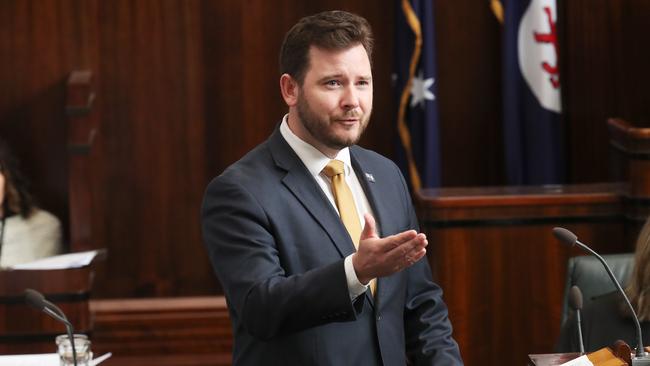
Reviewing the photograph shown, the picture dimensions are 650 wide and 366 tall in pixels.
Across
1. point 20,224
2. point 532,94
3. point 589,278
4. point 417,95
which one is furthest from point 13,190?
point 589,278

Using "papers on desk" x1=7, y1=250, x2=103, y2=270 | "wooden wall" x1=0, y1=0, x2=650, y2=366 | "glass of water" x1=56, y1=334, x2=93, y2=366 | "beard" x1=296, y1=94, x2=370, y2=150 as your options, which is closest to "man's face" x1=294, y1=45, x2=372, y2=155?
"beard" x1=296, y1=94, x2=370, y2=150

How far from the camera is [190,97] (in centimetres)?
560

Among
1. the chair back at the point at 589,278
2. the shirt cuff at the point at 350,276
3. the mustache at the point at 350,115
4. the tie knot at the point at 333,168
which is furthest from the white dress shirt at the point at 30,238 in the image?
the shirt cuff at the point at 350,276

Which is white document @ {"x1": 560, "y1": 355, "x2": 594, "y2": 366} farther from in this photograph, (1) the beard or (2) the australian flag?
(2) the australian flag

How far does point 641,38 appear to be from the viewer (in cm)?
538

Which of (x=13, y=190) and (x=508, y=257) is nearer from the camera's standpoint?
(x=508, y=257)

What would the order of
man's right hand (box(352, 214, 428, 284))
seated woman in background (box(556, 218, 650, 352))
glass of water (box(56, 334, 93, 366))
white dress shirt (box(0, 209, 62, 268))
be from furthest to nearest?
white dress shirt (box(0, 209, 62, 268)) → seated woman in background (box(556, 218, 650, 352)) → glass of water (box(56, 334, 93, 366)) → man's right hand (box(352, 214, 428, 284))

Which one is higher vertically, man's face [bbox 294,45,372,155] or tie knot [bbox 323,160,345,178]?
man's face [bbox 294,45,372,155]

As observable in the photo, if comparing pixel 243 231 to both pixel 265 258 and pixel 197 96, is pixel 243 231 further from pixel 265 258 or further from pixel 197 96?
pixel 197 96

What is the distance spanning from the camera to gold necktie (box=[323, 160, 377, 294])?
2.68 meters

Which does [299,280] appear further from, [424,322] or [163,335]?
[163,335]

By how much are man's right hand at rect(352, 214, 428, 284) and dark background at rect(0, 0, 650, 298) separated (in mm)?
3242

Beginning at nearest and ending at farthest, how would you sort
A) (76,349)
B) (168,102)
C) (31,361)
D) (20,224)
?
(76,349) → (31,361) → (20,224) → (168,102)

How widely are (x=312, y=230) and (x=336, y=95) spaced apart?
0.96ft
